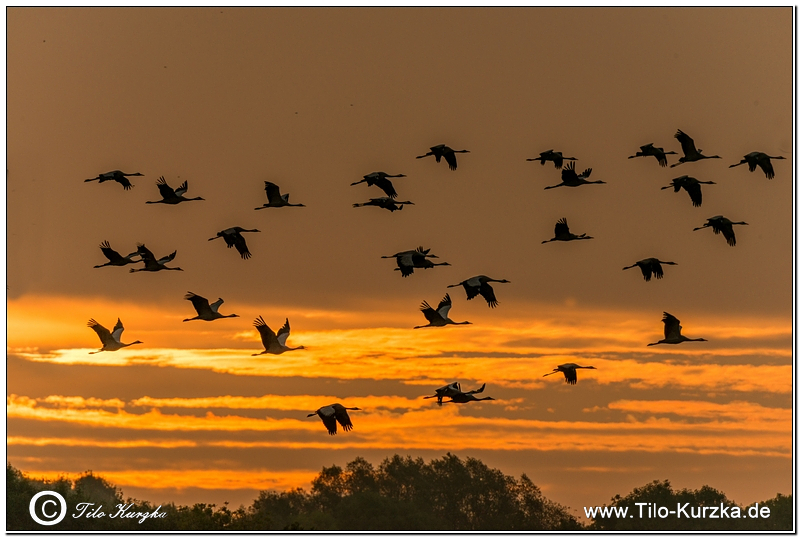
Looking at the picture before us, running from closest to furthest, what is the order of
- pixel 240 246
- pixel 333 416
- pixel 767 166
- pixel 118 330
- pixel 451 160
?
1. pixel 333 416
2. pixel 240 246
3. pixel 767 166
4. pixel 451 160
5. pixel 118 330

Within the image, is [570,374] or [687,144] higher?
[687,144]

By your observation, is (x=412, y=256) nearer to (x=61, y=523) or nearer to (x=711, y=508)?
(x=61, y=523)

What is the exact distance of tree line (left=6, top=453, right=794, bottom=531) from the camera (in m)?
78.9

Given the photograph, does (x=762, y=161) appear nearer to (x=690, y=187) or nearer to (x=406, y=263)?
(x=690, y=187)

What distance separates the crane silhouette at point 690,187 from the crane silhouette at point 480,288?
22.0ft

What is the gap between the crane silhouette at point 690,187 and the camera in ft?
140

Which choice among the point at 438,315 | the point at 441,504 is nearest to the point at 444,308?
the point at 438,315

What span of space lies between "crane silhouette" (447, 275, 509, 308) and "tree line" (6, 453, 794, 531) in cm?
3873

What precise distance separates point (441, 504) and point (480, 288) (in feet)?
151

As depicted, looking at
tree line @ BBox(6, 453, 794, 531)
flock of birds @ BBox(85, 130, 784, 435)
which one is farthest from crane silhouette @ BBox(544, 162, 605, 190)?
tree line @ BBox(6, 453, 794, 531)

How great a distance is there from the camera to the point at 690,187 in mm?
42906

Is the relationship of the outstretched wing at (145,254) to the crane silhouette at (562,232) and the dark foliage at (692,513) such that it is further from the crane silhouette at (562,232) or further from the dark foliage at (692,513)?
the dark foliage at (692,513)

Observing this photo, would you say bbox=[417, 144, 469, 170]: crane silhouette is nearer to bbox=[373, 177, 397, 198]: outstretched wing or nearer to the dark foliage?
bbox=[373, 177, 397, 198]: outstretched wing

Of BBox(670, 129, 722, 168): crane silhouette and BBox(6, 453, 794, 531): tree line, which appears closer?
BBox(670, 129, 722, 168): crane silhouette
